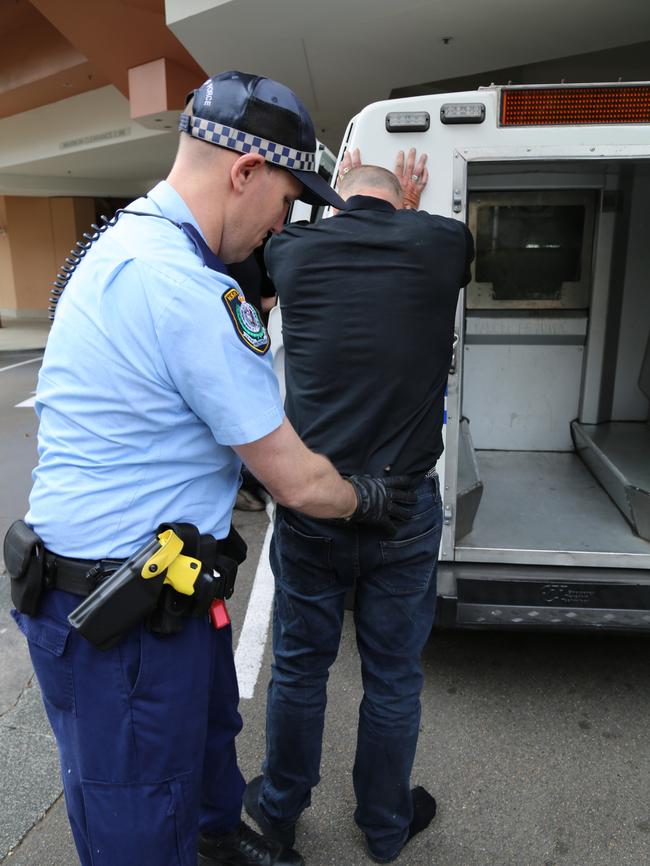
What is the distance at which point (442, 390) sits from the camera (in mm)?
2230

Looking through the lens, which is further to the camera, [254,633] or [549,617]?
[254,633]

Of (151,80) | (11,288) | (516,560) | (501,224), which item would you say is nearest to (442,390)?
(516,560)

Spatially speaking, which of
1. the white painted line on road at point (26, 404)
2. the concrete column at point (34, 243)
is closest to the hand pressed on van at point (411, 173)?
the white painted line on road at point (26, 404)

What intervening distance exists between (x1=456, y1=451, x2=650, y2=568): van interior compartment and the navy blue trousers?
170 cm

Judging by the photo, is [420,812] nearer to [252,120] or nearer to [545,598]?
[545,598]

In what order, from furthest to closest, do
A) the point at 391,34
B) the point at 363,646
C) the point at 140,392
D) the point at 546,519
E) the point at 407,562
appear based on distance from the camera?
1. the point at 391,34
2. the point at 546,519
3. the point at 363,646
4. the point at 407,562
5. the point at 140,392

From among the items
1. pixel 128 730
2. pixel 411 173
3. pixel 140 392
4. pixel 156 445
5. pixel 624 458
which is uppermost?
pixel 411 173

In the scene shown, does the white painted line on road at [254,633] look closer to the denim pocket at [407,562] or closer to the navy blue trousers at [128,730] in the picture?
the denim pocket at [407,562]

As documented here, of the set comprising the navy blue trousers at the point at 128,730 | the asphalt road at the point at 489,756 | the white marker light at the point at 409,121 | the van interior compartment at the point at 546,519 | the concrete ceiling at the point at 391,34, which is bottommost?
the asphalt road at the point at 489,756

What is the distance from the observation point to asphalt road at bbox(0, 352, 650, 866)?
2381 mm

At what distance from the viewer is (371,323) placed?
79.3 inches

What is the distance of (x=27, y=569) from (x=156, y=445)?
41 cm

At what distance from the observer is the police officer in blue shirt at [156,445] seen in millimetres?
1417

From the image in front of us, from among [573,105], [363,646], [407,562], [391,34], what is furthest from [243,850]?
[391,34]
